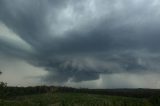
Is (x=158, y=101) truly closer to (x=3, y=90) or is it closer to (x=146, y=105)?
(x=146, y=105)

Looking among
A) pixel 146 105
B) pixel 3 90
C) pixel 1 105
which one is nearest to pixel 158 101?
pixel 146 105

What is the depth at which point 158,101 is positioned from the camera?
17938 centimetres

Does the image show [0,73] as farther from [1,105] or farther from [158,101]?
[158,101]

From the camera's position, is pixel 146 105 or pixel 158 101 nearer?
pixel 146 105

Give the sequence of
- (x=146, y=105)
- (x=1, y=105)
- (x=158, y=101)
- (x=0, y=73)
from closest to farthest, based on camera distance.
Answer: (x=0, y=73)
(x=1, y=105)
(x=146, y=105)
(x=158, y=101)

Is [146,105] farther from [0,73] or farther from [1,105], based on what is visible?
[0,73]

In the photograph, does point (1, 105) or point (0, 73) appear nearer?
point (0, 73)

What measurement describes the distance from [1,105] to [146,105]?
272 feet

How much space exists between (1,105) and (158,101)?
95.9 meters

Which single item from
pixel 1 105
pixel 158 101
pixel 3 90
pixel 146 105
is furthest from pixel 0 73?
pixel 158 101

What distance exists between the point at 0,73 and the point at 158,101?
120 metres

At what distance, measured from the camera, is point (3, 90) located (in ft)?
306

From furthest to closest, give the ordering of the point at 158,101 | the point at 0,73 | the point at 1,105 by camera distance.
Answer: the point at 158,101 → the point at 1,105 → the point at 0,73

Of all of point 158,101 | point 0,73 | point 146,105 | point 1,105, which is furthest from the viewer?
point 158,101
